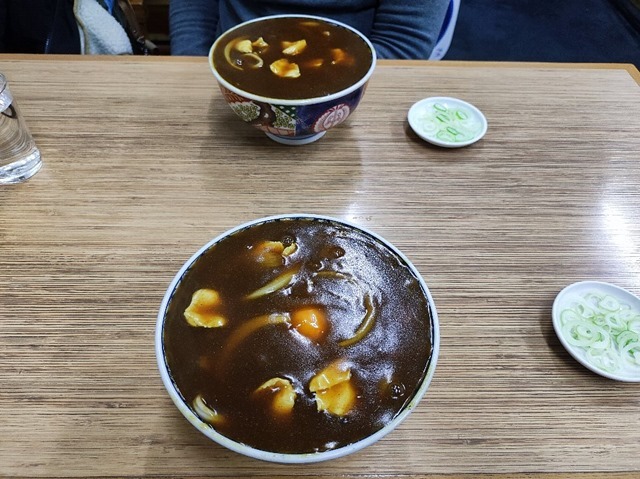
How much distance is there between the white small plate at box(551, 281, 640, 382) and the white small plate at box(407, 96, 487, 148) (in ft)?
1.42

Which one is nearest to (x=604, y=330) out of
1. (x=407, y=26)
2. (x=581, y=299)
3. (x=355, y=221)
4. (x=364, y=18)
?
(x=581, y=299)

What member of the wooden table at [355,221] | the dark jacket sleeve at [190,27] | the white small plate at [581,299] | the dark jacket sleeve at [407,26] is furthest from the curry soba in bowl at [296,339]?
the dark jacket sleeve at [190,27]

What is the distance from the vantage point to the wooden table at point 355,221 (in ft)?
2.40

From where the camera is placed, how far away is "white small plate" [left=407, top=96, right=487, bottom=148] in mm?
1209

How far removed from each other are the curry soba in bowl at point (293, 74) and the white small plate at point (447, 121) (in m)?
0.20

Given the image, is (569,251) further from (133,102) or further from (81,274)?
(133,102)

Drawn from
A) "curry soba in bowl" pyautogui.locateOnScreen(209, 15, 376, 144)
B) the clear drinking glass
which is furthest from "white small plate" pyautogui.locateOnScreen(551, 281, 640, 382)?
the clear drinking glass

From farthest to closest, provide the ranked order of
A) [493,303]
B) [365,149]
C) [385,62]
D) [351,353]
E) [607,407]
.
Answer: [385,62] < [365,149] < [493,303] < [607,407] < [351,353]

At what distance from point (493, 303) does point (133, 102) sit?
3.19 feet

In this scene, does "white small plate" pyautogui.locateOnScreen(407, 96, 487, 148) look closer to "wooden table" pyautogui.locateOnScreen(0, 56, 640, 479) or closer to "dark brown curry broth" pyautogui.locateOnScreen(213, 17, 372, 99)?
"wooden table" pyautogui.locateOnScreen(0, 56, 640, 479)

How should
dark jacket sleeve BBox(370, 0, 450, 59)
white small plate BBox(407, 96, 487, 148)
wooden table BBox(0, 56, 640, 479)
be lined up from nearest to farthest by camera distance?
wooden table BBox(0, 56, 640, 479) → white small plate BBox(407, 96, 487, 148) → dark jacket sleeve BBox(370, 0, 450, 59)

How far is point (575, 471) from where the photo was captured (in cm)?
71

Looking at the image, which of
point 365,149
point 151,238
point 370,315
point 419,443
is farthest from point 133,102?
point 419,443

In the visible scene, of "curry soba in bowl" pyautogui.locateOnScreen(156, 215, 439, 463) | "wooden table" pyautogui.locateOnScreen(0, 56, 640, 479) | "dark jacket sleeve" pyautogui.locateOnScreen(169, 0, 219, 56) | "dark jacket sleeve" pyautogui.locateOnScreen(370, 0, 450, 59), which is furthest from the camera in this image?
"dark jacket sleeve" pyautogui.locateOnScreen(169, 0, 219, 56)
